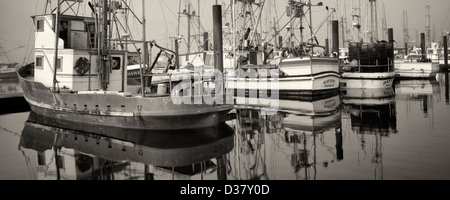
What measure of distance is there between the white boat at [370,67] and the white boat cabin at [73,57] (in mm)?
20741

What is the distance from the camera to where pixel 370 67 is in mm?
31188

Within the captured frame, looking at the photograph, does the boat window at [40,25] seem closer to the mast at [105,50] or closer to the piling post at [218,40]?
the mast at [105,50]

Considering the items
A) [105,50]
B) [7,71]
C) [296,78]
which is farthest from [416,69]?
[7,71]

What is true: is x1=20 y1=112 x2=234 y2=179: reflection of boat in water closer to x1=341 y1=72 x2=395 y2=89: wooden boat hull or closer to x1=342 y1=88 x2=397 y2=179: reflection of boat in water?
x1=342 y1=88 x2=397 y2=179: reflection of boat in water

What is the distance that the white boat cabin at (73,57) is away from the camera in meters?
15.8

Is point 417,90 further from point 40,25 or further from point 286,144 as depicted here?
point 40,25

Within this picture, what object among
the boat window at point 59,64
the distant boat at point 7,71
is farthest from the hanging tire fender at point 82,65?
the distant boat at point 7,71

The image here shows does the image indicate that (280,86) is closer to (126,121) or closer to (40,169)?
(126,121)

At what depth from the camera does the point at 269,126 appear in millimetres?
13812

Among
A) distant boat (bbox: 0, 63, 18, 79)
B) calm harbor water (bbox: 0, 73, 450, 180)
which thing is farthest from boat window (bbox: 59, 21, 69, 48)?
distant boat (bbox: 0, 63, 18, 79)

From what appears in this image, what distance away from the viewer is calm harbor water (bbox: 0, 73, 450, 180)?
770cm

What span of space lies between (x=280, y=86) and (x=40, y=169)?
19.5 meters
